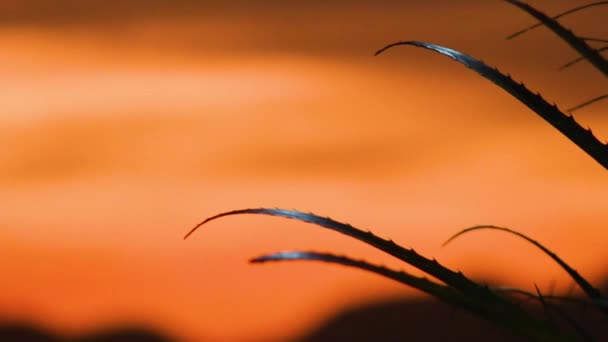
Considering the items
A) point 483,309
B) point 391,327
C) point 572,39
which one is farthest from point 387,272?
point 391,327

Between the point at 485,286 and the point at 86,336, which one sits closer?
the point at 485,286

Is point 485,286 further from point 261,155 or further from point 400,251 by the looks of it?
point 261,155

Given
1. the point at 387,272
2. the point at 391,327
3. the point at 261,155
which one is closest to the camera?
the point at 387,272

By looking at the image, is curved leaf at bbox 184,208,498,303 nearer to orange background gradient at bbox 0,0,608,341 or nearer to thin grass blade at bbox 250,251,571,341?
thin grass blade at bbox 250,251,571,341

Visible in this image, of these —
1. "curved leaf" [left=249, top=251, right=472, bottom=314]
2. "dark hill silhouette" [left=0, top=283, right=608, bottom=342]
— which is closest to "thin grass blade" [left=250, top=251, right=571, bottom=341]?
"curved leaf" [left=249, top=251, right=472, bottom=314]

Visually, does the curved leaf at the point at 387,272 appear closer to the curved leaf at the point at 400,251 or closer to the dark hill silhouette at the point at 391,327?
the curved leaf at the point at 400,251

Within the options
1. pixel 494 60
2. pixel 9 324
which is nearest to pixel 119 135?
pixel 9 324

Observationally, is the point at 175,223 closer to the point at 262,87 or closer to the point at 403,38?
the point at 262,87

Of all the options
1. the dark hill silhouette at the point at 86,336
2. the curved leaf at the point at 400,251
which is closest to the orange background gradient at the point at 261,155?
the dark hill silhouette at the point at 86,336
